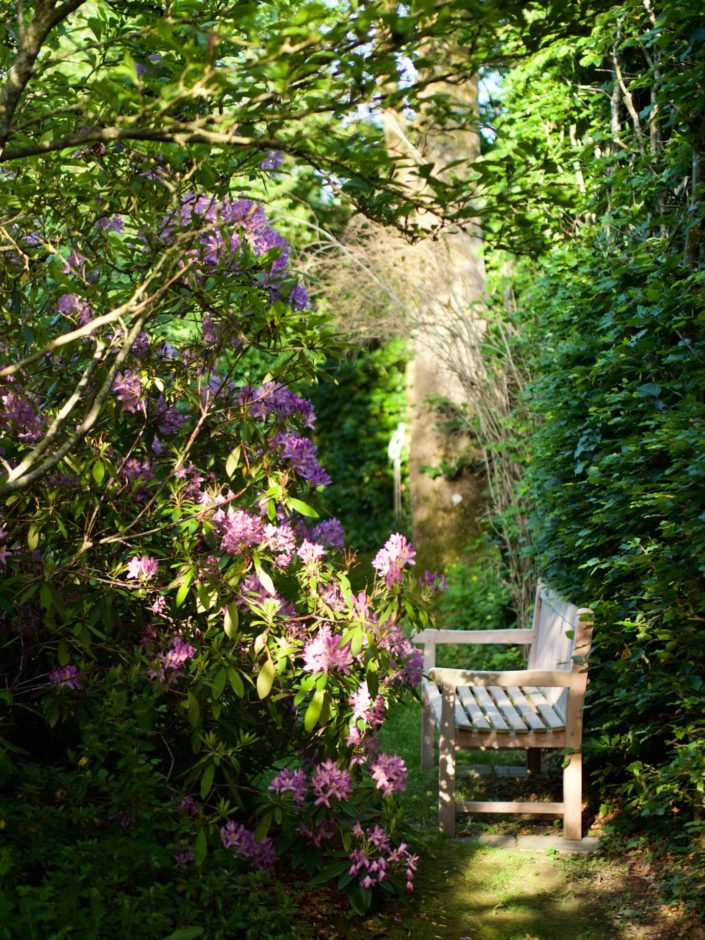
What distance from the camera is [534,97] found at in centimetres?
734

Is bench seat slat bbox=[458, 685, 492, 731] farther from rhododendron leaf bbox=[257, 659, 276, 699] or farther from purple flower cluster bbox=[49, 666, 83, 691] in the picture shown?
purple flower cluster bbox=[49, 666, 83, 691]

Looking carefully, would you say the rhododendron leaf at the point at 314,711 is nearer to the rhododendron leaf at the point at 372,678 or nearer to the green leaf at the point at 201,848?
the rhododendron leaf at the point at 372,678

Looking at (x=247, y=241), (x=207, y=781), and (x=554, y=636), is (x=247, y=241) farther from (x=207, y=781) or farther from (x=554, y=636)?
(x=554, y=636)

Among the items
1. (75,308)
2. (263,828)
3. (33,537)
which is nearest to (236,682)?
(263,828)

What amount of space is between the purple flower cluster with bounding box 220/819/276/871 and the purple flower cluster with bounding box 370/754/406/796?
0.44 meters

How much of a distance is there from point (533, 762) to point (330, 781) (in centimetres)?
224

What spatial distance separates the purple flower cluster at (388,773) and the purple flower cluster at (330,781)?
4.6 inches

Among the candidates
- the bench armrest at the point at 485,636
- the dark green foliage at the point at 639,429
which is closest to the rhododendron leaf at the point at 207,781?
the dark green foliage at the point at 639,429

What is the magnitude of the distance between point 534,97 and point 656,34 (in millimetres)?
2874

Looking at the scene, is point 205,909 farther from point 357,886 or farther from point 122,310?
point 122,310

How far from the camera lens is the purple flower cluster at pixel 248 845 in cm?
360

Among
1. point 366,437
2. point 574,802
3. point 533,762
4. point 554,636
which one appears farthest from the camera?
point 366,437

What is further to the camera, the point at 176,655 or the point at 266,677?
the point at 176,655

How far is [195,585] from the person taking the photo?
373cm
